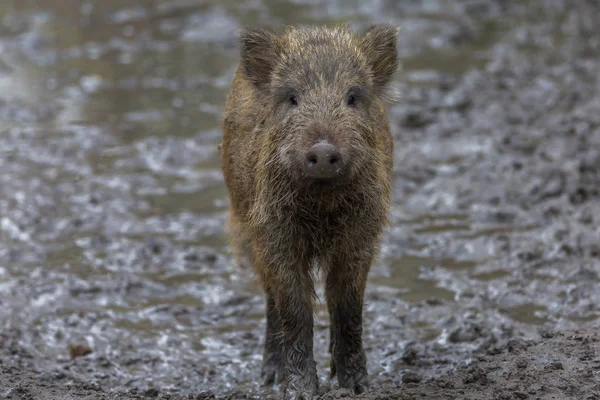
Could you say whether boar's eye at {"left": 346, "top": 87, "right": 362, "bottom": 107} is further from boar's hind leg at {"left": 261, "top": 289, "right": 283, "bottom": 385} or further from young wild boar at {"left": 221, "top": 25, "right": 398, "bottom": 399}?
boar's hind leg at {"left": 261, "top": 289, "right": 283, "bottom": 385}

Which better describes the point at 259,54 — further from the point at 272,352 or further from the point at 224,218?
the point at 224,218

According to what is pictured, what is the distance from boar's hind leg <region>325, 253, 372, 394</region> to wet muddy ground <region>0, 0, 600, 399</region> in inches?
9.9

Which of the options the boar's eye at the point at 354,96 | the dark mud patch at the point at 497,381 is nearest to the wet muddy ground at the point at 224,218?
the dark mud patch at the point at 497,381

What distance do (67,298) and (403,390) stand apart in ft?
10.5

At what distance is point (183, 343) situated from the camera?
691 cm

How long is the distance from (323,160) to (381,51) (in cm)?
136

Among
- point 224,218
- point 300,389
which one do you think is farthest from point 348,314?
point 224,218

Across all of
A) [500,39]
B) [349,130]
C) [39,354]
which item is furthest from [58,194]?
[500,39]

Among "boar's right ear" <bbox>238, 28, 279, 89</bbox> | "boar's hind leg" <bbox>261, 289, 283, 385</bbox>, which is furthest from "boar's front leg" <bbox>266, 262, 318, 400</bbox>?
"boar's right ear" <bbox>238, 28, 279, 89</bbox>

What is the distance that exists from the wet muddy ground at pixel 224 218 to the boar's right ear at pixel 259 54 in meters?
1.95

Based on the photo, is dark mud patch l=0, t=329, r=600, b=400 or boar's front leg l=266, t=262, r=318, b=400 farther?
boar's front leg l=266, t=262, r=318, b=400

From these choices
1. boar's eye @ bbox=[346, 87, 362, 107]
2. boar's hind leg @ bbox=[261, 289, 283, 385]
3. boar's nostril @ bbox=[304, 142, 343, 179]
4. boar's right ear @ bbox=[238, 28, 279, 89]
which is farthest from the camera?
boar's hind leg @ bbox=[261, 289, 283, 385]

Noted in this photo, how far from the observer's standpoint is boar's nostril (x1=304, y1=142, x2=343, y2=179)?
486 centimetres

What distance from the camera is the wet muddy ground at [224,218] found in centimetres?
636
